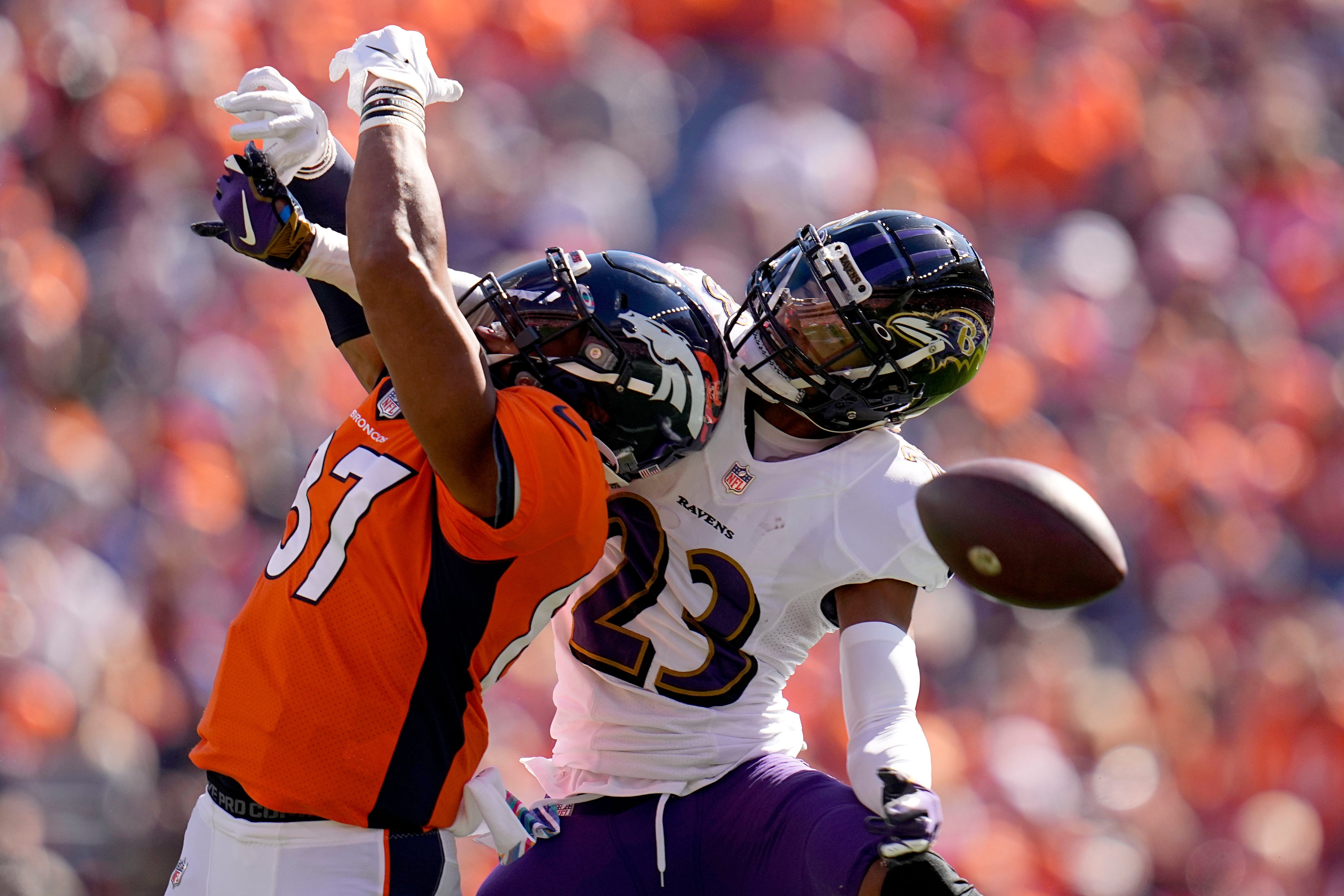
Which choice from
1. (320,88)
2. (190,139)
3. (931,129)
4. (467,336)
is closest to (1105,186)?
(931,129)

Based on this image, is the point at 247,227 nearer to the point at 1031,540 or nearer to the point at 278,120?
Result: the point at 278,120

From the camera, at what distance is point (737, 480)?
228 cm

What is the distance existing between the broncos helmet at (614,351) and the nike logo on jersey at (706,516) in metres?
0.15

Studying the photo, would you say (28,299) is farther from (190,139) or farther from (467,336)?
(467,336)

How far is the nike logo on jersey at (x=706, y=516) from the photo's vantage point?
2264mm

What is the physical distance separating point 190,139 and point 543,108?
1.75 m

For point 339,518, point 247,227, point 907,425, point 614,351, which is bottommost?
point 907,425

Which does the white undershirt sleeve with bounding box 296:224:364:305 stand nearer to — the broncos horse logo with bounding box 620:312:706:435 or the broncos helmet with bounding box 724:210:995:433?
the broncos horse logo with bounding box 620:312:706:435

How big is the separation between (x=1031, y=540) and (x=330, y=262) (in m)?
1.16

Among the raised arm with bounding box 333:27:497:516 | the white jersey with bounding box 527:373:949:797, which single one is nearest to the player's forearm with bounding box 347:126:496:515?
the raised arm with bounding box 333:27:497:516

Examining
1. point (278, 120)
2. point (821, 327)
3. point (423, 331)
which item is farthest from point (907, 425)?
point (423, 331)

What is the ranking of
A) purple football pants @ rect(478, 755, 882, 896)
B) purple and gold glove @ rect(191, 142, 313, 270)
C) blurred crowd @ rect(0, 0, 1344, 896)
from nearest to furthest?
1. purple and gold glove @ rect(191, 142, 313, 270)
2. purple football pants @ rect(478, 755, 882, 896)
3. blurred crowd @ rect(0, 0, 1344, 896)

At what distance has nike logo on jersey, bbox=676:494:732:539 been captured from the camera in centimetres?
226

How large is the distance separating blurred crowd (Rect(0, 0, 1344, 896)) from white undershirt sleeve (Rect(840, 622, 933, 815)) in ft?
8.14
